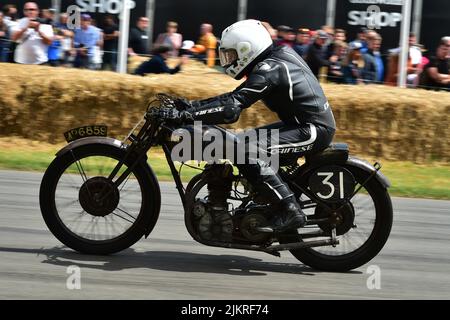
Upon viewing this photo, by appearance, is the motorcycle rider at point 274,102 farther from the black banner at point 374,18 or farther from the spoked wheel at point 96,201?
the black banner at point 374,18

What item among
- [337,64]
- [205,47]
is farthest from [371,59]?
[205,47]

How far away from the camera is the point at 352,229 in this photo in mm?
6258

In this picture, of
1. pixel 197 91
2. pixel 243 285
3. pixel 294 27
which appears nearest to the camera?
pixel 243 285

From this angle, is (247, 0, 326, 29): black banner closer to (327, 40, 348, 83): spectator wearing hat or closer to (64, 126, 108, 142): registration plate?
(327, 40, 348, 83): spectator wearing hat

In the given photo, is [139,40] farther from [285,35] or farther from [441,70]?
[441,70]

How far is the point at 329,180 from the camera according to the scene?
6.13 metres

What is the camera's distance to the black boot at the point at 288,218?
19.7 feet

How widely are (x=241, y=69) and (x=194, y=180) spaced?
822mm

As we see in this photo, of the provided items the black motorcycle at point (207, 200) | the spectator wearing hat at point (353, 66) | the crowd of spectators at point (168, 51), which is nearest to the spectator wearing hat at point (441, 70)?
the crowd of spectators at point (168, 51)

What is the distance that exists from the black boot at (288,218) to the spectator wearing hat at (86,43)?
9.08 metres

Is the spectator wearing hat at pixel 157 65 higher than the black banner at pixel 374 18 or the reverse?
the reverse

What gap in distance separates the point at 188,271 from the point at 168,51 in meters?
9.09

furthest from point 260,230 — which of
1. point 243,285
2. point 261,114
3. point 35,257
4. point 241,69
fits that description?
point 261,114
